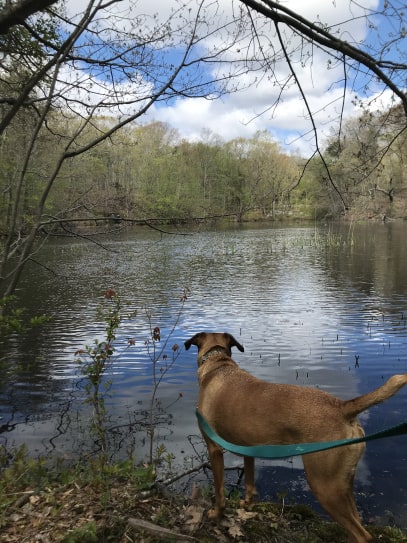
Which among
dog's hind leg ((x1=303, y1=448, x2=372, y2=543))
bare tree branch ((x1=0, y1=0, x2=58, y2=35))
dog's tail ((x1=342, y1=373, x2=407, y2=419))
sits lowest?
dog's hind leg ((x1=303, y1=448, x2=372, y2=543))

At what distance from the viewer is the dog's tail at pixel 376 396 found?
245cm

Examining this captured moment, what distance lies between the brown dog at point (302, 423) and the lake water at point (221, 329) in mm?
1795

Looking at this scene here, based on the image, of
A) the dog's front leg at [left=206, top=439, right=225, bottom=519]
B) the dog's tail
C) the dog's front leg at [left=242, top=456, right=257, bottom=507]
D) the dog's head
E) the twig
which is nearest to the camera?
the dog's tail

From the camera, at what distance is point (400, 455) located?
5.62 metres

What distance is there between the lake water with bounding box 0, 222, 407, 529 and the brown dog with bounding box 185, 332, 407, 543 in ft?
5.89

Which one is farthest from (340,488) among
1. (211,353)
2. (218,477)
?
(211,353)

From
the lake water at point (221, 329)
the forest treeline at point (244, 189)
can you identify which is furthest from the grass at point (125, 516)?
the forest treeline at point (244, 189)

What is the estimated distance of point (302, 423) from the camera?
296cm

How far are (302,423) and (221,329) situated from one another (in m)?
8.95

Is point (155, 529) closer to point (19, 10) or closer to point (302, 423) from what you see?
point (302, 423)

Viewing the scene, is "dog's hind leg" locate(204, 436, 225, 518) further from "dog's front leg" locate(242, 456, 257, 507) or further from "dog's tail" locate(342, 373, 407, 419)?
"dog's tail" locate(342, 373, 407, 419)

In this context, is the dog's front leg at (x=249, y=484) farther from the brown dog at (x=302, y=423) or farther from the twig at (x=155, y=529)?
the twig at (x=155, y=529)

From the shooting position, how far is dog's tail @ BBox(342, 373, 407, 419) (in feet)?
8.02

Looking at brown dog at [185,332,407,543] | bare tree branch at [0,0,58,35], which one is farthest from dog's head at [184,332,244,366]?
bare tree branch at [0,0,58,35]
